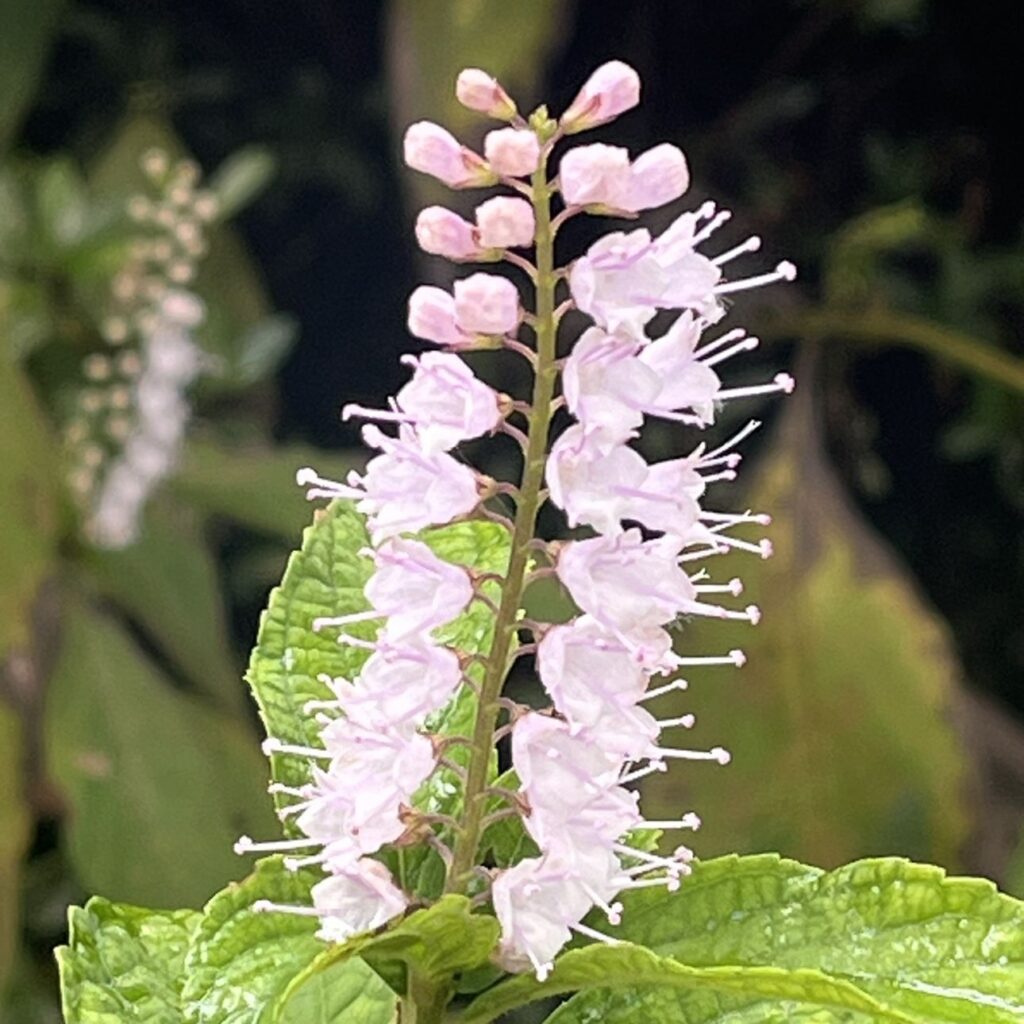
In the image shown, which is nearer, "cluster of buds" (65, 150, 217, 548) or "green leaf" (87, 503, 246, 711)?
"cluster of buds" (65, 150, 217, 548)

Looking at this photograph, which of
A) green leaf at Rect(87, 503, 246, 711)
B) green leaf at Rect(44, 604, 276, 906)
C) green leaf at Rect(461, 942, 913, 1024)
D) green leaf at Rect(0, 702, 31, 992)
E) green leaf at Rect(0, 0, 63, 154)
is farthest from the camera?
green leaf at Rect(0, 0, 63, 154)


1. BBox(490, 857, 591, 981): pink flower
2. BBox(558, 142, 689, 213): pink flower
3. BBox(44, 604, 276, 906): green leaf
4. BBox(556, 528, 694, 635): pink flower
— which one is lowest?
BBox(490, 857, 591, 981): pink flower

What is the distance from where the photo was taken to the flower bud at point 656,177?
316mm

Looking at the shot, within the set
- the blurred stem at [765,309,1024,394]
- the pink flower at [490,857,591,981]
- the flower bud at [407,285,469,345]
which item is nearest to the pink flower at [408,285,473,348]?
the flower bud at [407,285,469,345]

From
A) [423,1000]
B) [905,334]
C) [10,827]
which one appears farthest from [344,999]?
[905,334]

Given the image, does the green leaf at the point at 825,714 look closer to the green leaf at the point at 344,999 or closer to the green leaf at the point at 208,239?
the green leaf at the point at 208,239

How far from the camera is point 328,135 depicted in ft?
5.24

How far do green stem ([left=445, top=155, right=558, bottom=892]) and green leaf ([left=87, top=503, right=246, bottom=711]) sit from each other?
927mm

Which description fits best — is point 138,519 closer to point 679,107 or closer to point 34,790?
point 34,790

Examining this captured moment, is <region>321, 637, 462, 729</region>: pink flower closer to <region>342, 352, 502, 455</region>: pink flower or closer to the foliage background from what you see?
<region>342, 352, 502, 455</region>: pink flower

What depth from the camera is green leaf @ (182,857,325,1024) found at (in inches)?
13.1

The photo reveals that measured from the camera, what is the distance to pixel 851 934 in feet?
1.07

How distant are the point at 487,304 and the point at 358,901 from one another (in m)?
0.13

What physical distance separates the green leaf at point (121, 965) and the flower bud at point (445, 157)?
0.18 m
